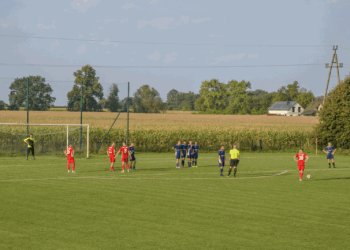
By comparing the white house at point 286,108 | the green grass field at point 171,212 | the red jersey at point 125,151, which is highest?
the white house at point 286,108

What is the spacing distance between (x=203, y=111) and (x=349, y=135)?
7665 cm

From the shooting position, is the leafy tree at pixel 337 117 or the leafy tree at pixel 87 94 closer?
the leafy tree at pixel 87 94

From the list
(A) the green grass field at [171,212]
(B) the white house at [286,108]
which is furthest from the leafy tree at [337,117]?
(B) the white house at [286,108]

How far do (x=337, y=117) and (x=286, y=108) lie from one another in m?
96.1

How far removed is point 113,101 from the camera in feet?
118

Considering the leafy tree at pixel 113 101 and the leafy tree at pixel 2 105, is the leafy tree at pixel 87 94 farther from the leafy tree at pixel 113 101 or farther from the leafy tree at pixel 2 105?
the leafy tree at pixel 2 105

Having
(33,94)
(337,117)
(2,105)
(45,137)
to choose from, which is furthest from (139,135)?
(337,117)

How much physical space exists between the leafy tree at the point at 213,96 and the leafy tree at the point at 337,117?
3000 inches

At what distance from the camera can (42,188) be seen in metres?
15.7

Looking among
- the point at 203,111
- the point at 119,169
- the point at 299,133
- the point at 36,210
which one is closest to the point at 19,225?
the point at 36,210

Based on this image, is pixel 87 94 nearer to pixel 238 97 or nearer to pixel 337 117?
pixel 337 117

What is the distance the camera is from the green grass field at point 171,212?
344 inches

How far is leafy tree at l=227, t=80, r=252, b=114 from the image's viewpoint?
111562mm

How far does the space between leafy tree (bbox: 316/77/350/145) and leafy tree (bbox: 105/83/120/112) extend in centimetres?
2165
